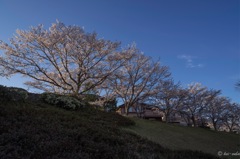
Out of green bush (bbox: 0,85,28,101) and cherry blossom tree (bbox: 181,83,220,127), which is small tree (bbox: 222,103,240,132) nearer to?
cherry blossom tree (bbox: 181,83,220,127)

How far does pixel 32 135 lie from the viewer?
379cm

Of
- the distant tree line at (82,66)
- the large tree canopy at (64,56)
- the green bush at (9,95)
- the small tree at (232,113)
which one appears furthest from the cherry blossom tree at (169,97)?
the green bush at (9,95)

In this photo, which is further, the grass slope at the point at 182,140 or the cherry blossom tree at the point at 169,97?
the cherry blossom tree at the point at 169,97

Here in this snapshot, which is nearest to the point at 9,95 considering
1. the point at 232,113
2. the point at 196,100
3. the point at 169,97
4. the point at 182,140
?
the point at 182,140

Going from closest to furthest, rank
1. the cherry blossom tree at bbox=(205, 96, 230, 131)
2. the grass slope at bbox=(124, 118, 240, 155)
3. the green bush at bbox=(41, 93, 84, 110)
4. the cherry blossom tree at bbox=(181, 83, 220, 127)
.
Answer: the grass slope at bbox=(124, 118, 240, 155)
the green bush at bbox=(41, 93, 84, 110)
the cherry blossom tree at bbox=(181, 83, 220, 127)
the cherry blossom tree at bbox=(205, 96, 230, 131)

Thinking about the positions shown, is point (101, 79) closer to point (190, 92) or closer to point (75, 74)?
point (75, 74)

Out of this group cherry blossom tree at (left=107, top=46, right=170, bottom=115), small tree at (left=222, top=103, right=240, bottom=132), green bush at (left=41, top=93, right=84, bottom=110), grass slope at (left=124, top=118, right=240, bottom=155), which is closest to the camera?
grass slope at (left=124, top=118, right=240, bottom=155)

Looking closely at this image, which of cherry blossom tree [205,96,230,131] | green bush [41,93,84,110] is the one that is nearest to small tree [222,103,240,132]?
cherry blossom tree [205,96,230,131]

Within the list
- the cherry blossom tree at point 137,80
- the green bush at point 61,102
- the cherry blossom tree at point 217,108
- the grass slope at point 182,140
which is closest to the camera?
the grass slope at point 182,140

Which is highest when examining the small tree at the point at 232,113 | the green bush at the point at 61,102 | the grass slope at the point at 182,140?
the small tree at the point at 232,113

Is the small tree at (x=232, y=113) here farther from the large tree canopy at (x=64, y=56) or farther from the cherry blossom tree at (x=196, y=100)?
the large tree canopy at (x=64, y=56)

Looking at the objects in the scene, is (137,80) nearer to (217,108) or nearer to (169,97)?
(169,97)

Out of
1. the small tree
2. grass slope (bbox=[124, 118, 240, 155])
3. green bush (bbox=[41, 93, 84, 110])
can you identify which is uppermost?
the small tree

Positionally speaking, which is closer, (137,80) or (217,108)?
(137,80)
